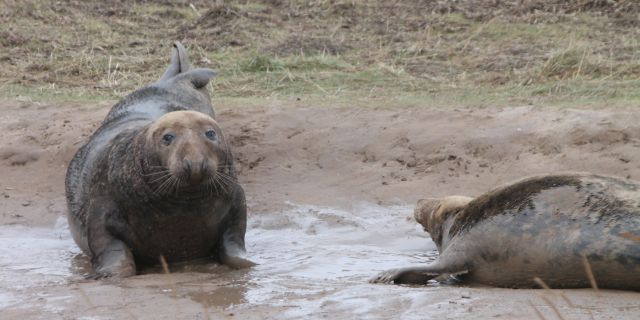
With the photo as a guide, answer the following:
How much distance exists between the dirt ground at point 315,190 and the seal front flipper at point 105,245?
136mm

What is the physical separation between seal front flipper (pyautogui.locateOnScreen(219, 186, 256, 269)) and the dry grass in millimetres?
3247

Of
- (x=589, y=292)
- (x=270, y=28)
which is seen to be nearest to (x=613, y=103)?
(x=589, y=292)

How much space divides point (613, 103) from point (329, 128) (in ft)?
7.20

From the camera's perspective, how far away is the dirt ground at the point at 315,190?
5195 mm

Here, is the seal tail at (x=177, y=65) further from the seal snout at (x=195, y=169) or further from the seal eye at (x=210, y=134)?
the seal snout at (x=195, y=169)

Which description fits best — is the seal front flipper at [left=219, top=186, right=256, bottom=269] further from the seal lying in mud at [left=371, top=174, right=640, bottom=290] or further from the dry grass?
the dry grass

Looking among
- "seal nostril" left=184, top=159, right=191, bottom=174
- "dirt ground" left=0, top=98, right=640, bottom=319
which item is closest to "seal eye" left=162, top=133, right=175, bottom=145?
"seal nostril" left=184, top=159, right=191, bottom=174

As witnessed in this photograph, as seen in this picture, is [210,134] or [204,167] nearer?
[204,167]

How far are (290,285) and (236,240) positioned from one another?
3.76 ft

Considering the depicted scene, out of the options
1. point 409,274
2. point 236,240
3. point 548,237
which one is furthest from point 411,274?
point 236,240

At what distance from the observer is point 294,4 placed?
1474 cm

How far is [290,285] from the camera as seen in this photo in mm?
5672

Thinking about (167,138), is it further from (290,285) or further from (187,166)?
(290,285)

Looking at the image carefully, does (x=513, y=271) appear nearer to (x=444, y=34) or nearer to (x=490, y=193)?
(x=490, y=193)
